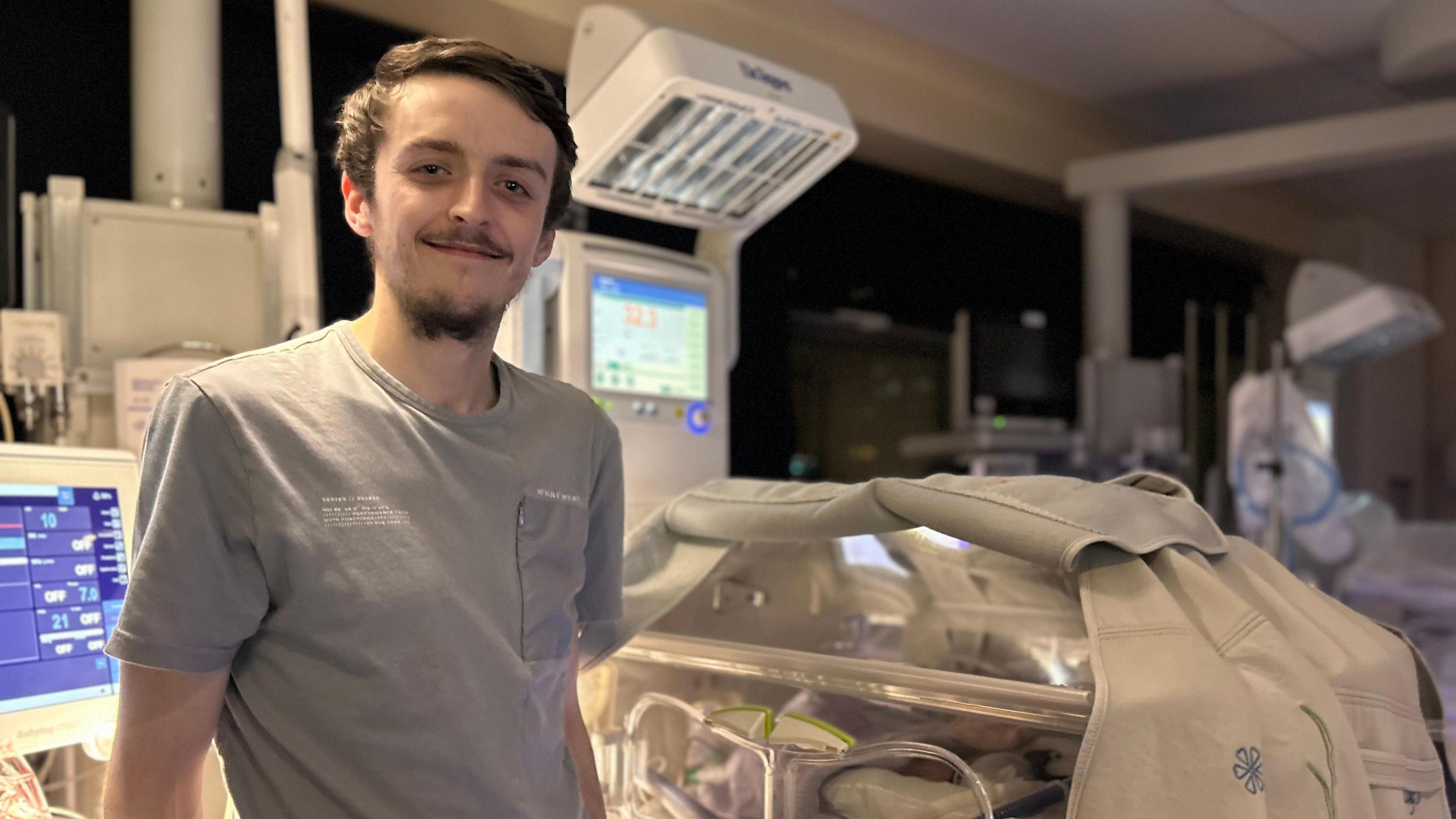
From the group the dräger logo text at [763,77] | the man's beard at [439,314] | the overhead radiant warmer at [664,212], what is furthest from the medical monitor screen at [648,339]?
the man's beard at [439,314]

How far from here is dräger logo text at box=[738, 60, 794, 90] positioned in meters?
2.06

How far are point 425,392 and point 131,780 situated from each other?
1.33 feet

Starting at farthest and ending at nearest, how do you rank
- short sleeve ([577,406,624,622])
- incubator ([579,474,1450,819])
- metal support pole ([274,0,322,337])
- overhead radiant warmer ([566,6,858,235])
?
metal support pole ([274,0,322,337]) → overhead radiant warmer ([566,6,858,235]) → short sleeve ([577,406,624,622]) → incubator ([579,474,1450,819])

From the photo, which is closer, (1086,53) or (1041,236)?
(1086,53)

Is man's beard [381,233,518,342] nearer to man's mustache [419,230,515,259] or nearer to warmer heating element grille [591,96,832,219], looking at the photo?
man's mustache [419,230,515,259]

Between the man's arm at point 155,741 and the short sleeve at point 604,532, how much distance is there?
0.43 metres

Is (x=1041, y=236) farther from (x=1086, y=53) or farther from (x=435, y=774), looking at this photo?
(x=435, y=774)

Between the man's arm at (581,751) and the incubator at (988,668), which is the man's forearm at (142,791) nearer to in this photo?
the man's arm at (581,751)

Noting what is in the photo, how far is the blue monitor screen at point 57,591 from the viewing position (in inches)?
53.2

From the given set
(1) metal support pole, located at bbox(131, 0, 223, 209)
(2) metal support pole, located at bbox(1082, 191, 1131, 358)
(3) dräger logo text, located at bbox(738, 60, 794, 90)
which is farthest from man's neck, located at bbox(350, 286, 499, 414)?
(2) metal support pole, located at bbox(1082, 191, 1131, 358)

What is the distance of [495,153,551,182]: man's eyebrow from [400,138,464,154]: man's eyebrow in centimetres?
4

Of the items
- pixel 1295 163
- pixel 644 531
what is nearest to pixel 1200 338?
pixel 1295 163

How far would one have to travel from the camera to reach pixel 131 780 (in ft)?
3.00

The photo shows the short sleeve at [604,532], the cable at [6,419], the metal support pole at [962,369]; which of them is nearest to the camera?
the short sleeve at [604,532]
